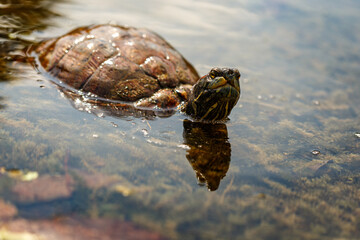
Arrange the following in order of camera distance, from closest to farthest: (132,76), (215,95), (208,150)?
(208,150) < (215,95) < (132,76)

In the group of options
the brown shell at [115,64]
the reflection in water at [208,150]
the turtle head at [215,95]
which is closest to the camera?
the reflection in water at [208,150]

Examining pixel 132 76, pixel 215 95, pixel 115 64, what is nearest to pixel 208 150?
pixel 215 95

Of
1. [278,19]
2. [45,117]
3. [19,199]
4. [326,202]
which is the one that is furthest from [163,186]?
[278,19]

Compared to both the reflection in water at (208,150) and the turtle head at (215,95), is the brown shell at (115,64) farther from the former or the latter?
the reflection in water at (208,150)

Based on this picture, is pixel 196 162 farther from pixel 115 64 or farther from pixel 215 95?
pixel 115 64

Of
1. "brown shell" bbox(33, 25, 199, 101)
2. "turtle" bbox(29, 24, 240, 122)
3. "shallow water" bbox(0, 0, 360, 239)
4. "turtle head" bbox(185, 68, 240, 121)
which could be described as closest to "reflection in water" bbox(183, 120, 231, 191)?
"shallow water" bbox(0, 0, 360, 239)

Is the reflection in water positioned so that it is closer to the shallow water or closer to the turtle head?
the shallow water

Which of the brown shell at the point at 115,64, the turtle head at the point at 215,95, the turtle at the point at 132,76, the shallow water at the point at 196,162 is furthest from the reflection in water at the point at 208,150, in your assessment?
the brown shell at the point at 115,64

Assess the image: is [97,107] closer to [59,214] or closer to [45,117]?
[45,117]

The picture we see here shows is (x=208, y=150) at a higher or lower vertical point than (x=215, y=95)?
lower
